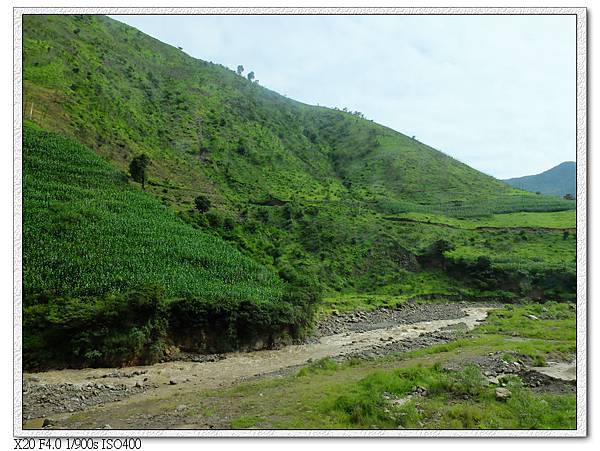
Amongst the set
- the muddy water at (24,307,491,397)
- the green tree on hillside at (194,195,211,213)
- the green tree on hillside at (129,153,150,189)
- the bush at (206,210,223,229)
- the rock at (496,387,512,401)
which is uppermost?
the green tree on hillside at (129,153,150,189)

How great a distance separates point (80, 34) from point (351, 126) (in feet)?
151

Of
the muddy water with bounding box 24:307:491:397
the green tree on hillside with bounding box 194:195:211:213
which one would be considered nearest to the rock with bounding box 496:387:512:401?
the muddy water with bounding box 24:307:491:397

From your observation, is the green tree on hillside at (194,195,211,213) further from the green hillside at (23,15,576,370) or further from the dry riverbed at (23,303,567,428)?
the dry riverbed at (23,303,567,428)

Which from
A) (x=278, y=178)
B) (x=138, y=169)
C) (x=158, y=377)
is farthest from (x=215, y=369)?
(x=278, y=178)

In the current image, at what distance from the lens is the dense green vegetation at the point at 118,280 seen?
50.2 ft

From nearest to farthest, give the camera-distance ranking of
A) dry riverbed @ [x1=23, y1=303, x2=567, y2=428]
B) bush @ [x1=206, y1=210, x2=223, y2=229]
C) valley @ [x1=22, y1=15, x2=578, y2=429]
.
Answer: valley @ [x1=22, y1=15, x2=578, y2=429]
dry riverbed @ [x1=23, y1=303, x2=567, y2=428]
bush @ [x1=206, y1=210, x2=223, y2=229]

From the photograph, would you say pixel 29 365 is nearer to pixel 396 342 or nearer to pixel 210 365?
pixel 210 365

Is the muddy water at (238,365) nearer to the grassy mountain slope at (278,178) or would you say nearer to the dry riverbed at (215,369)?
the dry riverbed at (215,369)

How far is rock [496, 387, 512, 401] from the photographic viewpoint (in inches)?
352

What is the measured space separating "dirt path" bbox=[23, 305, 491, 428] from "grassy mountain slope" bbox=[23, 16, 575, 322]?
289 inches

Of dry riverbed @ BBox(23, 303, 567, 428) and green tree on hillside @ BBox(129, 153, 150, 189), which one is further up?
green tree on hillside @ BBox(129, 153, 150, 189)

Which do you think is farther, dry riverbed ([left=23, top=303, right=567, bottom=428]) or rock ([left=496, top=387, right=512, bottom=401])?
dry riverbed ([left=23, top=303, right=567, bottom=428])

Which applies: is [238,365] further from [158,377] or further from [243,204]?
[243,204]

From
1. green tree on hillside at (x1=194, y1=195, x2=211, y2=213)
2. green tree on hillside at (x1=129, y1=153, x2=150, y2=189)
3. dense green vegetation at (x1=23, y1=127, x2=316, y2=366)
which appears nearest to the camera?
dense green vegetation at (x1=23, y1=127, x2=316, y2=366)
